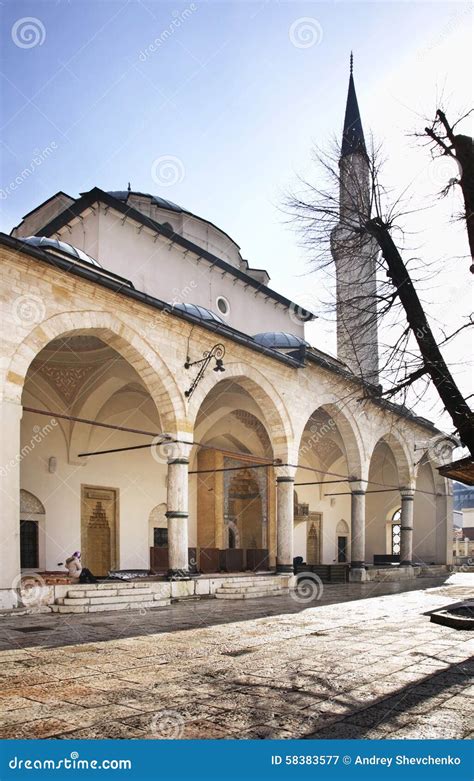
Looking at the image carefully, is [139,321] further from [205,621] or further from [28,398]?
[205,621]

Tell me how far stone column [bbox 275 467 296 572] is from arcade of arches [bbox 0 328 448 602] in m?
0.02

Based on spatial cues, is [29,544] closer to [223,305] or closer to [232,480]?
[232,480]

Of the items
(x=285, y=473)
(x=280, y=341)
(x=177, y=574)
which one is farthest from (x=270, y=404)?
(x=177, y=574)

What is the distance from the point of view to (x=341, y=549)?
82.7ft

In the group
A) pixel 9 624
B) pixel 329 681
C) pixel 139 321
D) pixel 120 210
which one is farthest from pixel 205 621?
pixel 120 210

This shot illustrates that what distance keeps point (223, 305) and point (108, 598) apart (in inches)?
399

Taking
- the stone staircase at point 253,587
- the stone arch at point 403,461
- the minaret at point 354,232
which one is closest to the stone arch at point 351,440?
the stone arch at point 403,461

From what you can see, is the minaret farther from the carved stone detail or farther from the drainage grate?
the carved stone detail

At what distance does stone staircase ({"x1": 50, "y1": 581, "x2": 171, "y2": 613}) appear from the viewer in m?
9.19

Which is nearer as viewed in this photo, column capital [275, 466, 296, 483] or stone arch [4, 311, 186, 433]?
stone arch [4, 311, 186, 433]

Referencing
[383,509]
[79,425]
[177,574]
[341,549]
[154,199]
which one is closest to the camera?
[177,574]

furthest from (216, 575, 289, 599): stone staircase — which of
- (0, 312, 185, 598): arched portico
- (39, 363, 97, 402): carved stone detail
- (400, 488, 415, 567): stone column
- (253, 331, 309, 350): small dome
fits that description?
(400, 488, 415, 567): stone column

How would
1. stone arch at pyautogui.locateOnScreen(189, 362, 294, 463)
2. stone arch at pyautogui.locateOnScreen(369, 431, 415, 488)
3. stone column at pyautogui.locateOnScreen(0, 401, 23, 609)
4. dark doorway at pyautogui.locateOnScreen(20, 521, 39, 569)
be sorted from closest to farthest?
stone column at pyautogui.locateOnScreen(0, 401, 23, 609) < dark doorway at pyautogui.locateOnScreen(20, 521, 39, 569) < stone arch at pyautogui.locateOnScreen(189, 362, 294, 463) < stone arch at pyautogui.locateOnScreen(369, 431, 415, 488)

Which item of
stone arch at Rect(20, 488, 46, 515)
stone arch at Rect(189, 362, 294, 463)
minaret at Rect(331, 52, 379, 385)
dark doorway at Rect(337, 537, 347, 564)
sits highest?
minaret at Rect(331, 52, 379, 385)
